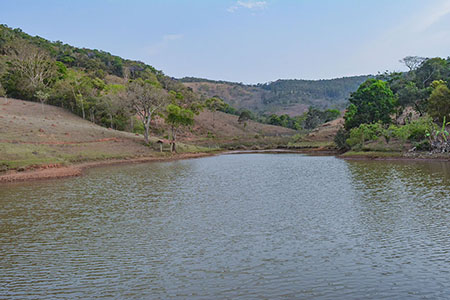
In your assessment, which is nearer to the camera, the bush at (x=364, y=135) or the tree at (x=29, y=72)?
the bush at (x=364, y=135)

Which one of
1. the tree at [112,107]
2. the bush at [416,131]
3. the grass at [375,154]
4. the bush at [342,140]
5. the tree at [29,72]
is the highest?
the tree at [29,72]

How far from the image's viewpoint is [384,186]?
28.5 metres

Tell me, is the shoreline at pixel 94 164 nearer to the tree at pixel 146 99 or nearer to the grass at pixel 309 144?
the grass at pixel 309 144

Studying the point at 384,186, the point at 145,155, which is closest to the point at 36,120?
the point at 145,155

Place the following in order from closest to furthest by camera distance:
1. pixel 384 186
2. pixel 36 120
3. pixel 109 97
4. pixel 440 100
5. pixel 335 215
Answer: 1. pixel 335 215
2. pixel 384 186
3. pixel 440 100
4. pixel 36 120
5. pixel 109 97

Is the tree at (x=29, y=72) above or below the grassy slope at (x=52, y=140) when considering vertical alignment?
above

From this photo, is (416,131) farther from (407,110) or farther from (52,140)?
(52,140)

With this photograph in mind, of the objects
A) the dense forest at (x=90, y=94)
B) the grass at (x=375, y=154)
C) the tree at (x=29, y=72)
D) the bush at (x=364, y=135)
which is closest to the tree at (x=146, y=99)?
the dense forest at (x=90, y=94)

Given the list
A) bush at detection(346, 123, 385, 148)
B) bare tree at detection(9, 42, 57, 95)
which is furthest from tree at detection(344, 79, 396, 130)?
bare tree at detection(9, 42, 57, 95)

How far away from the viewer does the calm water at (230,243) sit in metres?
11.0

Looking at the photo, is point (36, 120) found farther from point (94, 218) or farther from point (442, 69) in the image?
point (442, 69)

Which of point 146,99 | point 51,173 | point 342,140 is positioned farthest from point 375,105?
point 51,173

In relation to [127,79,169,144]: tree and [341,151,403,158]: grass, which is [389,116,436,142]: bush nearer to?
[341,151,403,158]: grass

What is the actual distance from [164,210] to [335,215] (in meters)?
9.75
